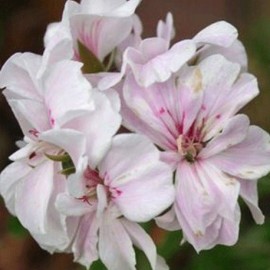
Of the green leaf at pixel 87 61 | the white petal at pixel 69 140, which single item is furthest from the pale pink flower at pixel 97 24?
the white petal at pixel 69 140

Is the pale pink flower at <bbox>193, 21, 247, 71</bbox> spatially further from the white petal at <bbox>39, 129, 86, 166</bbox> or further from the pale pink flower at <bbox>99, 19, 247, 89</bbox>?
the white petal at <bbox>39, 129, 86, 166</bbox>

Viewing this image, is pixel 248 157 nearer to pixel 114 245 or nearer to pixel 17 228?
pixel 114 245

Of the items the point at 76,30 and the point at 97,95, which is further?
the point at 76,30

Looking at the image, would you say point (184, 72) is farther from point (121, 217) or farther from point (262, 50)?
point (262, 50)

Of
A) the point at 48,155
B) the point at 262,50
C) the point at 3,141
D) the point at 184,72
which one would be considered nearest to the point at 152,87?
the point at 184,72

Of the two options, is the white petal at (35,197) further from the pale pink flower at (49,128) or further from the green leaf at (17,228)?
the green leaf at (17,228)

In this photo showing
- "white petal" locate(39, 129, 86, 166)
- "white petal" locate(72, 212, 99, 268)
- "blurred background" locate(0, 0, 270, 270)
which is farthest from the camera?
"blurred background" locate(0, 0, 270, 270)

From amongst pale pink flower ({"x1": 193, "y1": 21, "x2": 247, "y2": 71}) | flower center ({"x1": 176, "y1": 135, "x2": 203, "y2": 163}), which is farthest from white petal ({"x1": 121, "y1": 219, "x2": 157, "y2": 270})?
pale pink flower ({"x1": 193, "y1": 21, "x2": 247, "y2": 71})

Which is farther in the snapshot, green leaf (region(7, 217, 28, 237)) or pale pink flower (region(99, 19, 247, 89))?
green leaf (region(7, 217, 28, 237))
